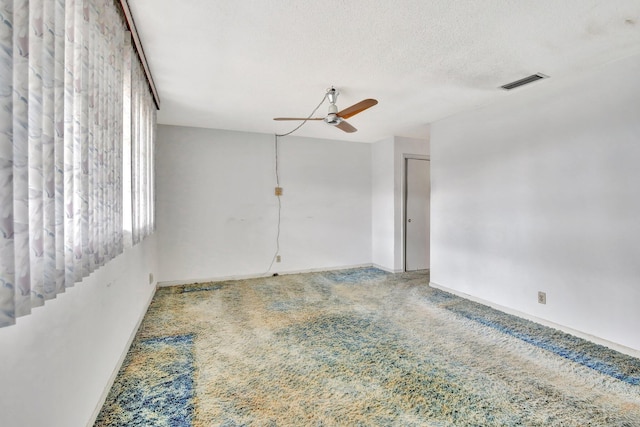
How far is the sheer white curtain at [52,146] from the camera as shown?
32.5 inches

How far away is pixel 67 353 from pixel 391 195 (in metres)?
4.63

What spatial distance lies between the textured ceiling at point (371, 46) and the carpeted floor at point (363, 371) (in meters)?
2.37

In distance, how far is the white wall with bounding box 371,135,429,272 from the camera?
519 cm

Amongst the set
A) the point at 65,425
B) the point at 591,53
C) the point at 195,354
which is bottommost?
the point at 195,354

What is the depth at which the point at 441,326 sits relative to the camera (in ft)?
9.86

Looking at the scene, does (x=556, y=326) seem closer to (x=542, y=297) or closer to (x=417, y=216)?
(x=542, y=297)

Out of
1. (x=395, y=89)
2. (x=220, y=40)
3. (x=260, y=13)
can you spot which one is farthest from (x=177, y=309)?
(x=395, y=89)

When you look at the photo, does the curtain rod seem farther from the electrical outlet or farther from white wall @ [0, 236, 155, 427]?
the electrical outlet

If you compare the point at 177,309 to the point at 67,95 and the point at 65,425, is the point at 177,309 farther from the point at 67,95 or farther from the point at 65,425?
the point at 67,95

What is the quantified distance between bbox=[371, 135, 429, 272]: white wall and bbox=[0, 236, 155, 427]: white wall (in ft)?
13.1

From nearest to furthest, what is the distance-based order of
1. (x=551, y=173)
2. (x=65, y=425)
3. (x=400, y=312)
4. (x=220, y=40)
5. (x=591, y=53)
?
(x=65, y=425) < (x=220, y=40) < (x=591, y=53) < (x=551, y=173) < (x=400, y=312)

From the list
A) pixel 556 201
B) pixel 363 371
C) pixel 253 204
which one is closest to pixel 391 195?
pixel 253 204

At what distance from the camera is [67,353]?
4.46ft

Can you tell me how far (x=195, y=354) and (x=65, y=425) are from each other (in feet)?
3.72
